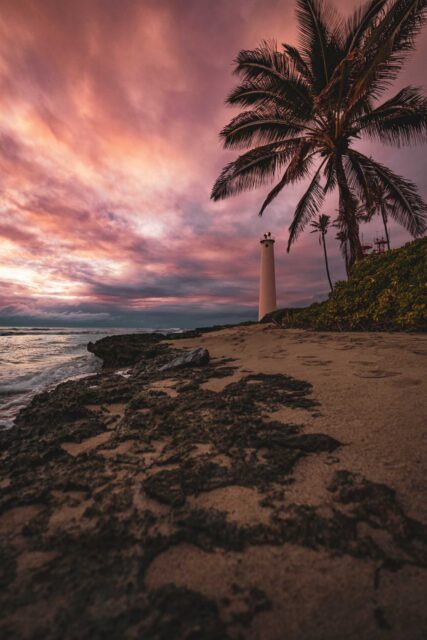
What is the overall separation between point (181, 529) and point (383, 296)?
20.9 ft

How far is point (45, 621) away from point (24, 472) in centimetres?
101

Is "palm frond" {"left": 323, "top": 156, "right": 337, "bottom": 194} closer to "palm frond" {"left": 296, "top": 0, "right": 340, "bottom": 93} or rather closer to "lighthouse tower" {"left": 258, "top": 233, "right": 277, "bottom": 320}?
"palm frond" {"left": 296, "top": 0, "right": 340, "bottom": 93}

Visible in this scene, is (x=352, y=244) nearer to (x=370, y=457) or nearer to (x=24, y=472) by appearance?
(x=370, y=457)


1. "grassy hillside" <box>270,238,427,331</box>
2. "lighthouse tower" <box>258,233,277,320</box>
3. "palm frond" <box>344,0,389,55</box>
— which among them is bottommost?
"grassy hillside" <box>270,238,427,331</box>

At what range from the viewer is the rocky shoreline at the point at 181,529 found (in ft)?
2.45

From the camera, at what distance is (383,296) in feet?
19.9

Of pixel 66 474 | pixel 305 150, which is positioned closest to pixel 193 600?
pixel 66 474

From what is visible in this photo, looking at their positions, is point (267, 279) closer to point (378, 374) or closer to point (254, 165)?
point (254, 165)

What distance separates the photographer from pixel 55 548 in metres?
1.01

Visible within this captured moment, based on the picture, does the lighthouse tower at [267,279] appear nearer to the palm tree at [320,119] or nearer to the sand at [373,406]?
the palm tree at [320,119]

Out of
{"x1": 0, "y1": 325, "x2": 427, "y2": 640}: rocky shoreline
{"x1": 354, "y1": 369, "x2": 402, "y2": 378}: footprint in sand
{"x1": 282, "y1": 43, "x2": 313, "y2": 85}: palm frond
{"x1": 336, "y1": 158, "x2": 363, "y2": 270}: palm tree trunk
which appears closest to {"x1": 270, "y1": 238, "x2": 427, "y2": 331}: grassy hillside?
{"x1": 336, "y1": 158, "x2": 363, "y2": 270}: palm tree trunk

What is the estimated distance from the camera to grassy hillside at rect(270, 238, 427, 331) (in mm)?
5402

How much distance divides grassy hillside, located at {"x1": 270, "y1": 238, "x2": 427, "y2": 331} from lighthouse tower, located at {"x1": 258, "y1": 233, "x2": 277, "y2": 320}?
40.6 feet

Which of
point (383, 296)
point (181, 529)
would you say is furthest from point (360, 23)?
Result: point (181, 529)
